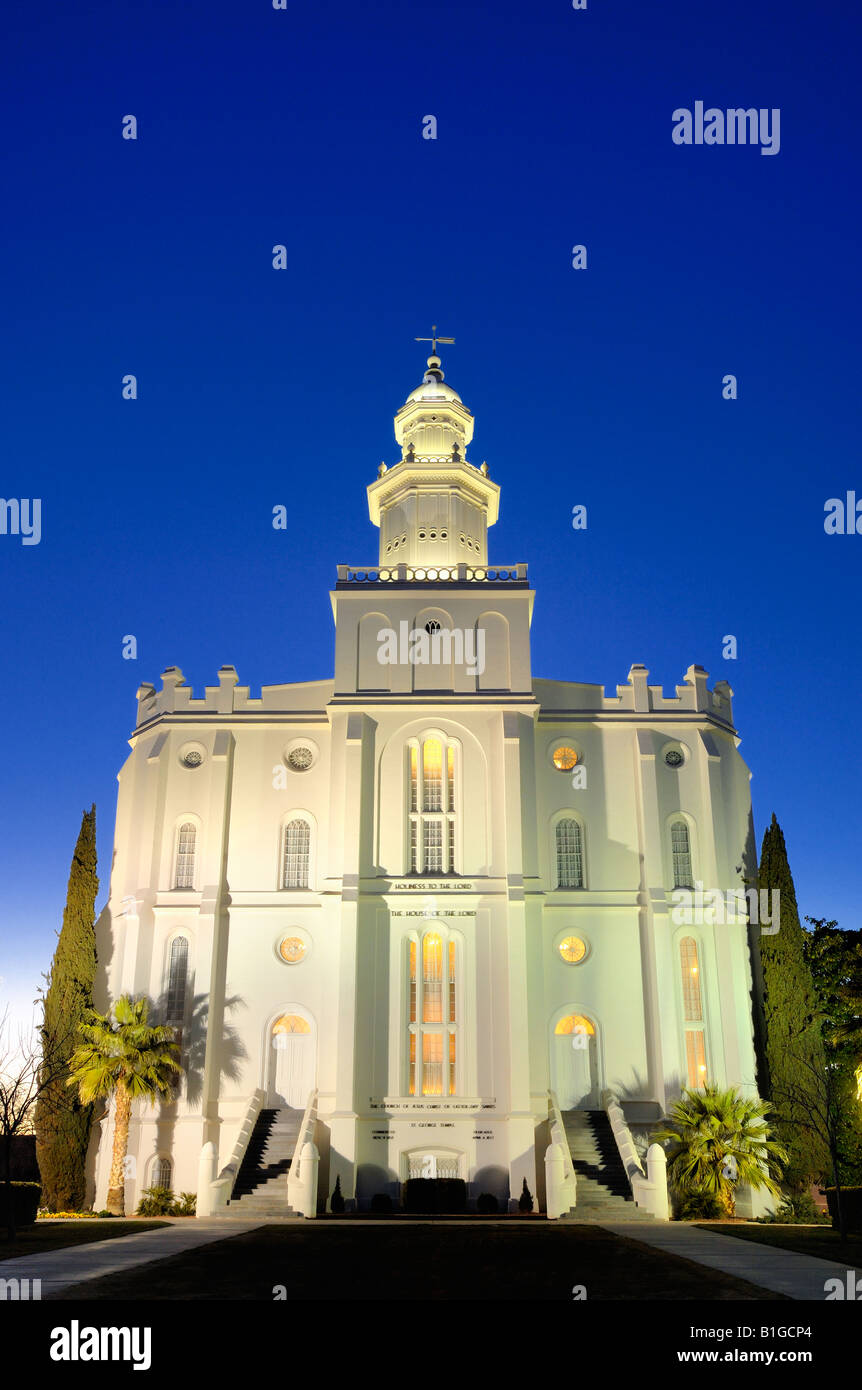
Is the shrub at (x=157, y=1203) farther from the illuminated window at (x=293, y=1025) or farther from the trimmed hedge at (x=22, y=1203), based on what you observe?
the trimmed hedge at (x=22, y=1203)

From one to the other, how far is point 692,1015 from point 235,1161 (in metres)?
14.6

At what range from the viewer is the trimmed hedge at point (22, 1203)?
80.7 feet

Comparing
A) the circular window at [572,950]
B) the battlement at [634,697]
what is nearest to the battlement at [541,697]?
the battlement at [634,697]

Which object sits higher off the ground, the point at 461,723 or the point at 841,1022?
the point at 461,723

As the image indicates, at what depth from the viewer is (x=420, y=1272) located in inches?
648

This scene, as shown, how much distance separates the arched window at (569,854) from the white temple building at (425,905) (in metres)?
0.08

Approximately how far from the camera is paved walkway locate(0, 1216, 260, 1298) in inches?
632

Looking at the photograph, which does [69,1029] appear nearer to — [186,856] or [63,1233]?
[186,856]

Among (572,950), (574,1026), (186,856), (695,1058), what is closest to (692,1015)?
(695,1058)
